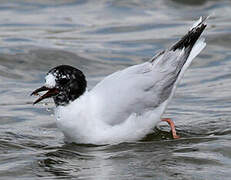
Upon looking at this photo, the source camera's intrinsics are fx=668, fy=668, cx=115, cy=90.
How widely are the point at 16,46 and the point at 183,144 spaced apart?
6.23 metres

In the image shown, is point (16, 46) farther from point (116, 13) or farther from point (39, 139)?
point (39, 139)

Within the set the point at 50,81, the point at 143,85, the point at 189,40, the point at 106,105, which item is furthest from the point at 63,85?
the point at 189,40

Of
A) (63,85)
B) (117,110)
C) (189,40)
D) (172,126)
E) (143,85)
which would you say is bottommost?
(172,126)

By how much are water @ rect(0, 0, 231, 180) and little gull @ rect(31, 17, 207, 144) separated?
0.54 feet

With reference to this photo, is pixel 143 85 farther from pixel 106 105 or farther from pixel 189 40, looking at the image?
pixel 189 40

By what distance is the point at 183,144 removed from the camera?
765 centimetres

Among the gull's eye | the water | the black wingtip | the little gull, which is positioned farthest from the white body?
the black wingtip

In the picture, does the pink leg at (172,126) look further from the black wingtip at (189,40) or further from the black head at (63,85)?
the black head at (63,85)

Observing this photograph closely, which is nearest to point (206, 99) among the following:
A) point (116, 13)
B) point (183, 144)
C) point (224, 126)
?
point (224, 126)

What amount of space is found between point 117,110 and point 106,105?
14 centimetres

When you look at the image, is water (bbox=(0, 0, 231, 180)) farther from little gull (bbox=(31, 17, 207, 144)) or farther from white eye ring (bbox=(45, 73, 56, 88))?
white eye ring (bbox=(45, 73, 56, 88))

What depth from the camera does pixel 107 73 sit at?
1177 cm

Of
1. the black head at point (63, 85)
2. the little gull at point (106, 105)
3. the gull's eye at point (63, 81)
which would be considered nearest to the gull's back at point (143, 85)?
the little gull at point (106, 105)

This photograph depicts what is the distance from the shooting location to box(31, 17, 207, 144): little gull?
7496mm
